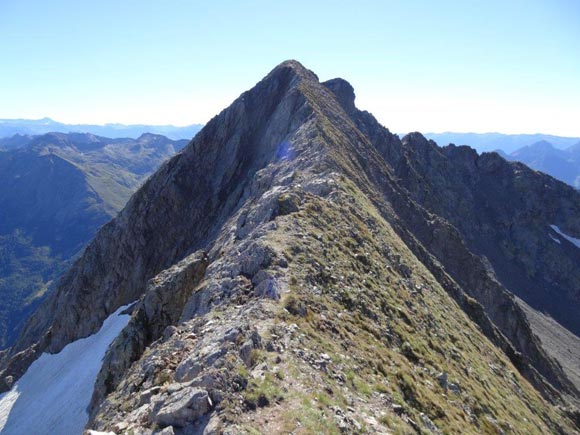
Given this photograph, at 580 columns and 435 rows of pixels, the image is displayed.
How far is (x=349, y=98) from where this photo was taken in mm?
112500

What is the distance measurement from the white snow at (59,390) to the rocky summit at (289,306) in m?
3.11

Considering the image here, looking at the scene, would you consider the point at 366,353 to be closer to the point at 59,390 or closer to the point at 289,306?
the point at 289,306

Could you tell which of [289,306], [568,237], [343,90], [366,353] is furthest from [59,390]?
[568,237]

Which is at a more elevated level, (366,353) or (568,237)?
(366,353)

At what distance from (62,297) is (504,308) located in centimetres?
7843

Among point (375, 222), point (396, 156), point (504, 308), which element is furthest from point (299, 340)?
point (396, 156)

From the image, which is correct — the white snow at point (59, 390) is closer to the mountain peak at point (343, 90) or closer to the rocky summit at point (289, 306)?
the rocky summit at point (289, 306)

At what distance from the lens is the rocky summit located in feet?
51.1

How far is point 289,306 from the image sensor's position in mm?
19938

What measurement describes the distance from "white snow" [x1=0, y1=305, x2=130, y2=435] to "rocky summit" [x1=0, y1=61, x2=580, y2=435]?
3.11 meters

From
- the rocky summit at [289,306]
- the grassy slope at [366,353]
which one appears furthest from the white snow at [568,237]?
the grassy slope at [366,353]

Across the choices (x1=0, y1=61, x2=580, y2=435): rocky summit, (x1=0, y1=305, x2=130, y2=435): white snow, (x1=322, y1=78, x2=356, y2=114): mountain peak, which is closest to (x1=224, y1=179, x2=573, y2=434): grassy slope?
(x1=0, y1=61, x2=580, y2=435): rocky summit

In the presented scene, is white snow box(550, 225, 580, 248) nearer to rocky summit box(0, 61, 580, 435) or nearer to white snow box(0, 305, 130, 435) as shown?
rocky summit box(0, 61, 580, 435)

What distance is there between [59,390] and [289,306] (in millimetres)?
43601
